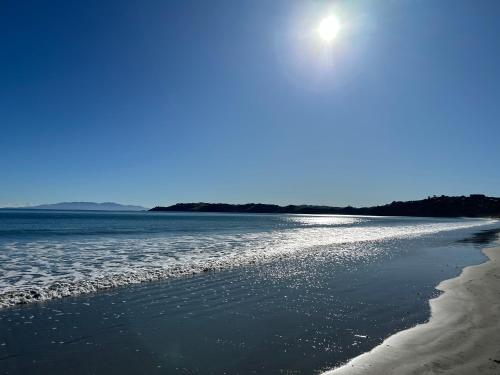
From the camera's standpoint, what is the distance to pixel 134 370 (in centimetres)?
719

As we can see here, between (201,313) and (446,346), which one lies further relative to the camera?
(201,313)

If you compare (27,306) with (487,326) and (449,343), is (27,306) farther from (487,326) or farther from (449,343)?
(487,326)

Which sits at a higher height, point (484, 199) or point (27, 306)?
point (484, 199)

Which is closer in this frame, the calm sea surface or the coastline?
the coastline

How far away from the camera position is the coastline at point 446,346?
272 inches

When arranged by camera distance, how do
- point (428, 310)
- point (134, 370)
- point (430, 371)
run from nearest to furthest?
point (430, 371) < point (134, 370) < point (428, 310)

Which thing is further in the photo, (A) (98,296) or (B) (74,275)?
(B) (74,275)

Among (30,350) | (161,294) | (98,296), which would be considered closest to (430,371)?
(30,350)

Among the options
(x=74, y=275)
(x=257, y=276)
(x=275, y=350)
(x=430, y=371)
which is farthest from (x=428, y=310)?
(x=74, y=275)

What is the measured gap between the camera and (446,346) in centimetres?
799

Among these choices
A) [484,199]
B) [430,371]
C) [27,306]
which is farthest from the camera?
[484,199]

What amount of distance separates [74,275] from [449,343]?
1562cm

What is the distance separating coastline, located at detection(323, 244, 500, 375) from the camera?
6910mm

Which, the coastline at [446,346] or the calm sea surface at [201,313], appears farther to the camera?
the calm sea surface at [201,313]
